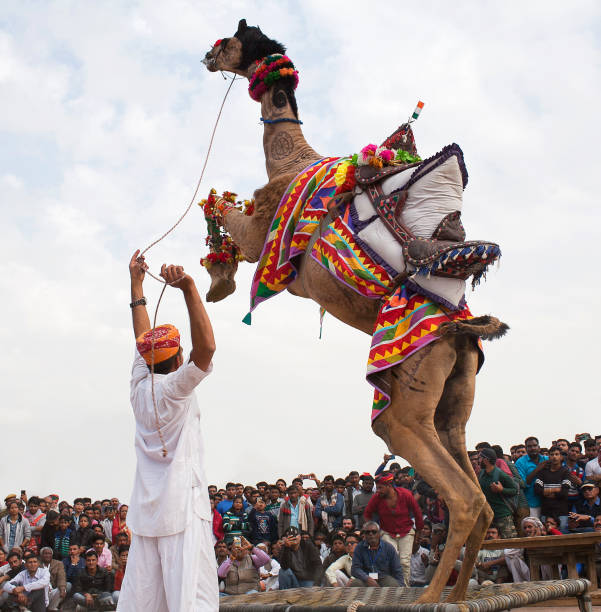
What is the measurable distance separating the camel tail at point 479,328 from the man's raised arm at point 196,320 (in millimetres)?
1587

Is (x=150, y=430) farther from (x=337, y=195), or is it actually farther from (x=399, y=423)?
(x=337, y=195)

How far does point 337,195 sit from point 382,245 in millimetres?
598

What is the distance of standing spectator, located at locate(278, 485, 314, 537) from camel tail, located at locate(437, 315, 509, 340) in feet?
27.4

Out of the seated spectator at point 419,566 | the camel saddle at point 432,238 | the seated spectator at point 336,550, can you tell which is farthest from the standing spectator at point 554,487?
the camel saddle at point 432,238

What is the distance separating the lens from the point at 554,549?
24.0ft

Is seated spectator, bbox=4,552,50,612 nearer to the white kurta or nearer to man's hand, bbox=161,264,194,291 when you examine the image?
the white kurta

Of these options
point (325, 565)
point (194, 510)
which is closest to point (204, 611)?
point (194, 510)

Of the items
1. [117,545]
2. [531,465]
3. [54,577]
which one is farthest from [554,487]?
[54,577]

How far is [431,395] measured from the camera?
16.6 ft

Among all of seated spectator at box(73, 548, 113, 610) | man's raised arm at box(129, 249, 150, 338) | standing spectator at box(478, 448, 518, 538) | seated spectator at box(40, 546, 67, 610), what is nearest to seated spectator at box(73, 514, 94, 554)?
seated spectator at box(40, 546, 67, 610)

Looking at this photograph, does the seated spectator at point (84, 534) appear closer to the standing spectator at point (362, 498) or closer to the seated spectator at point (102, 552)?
the seated spectator at point (102, 552)

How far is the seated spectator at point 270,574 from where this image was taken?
38.0 ft

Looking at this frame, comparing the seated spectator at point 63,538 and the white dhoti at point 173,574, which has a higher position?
the seated spectator at point 63,538

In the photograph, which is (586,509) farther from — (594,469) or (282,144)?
(282,144)
